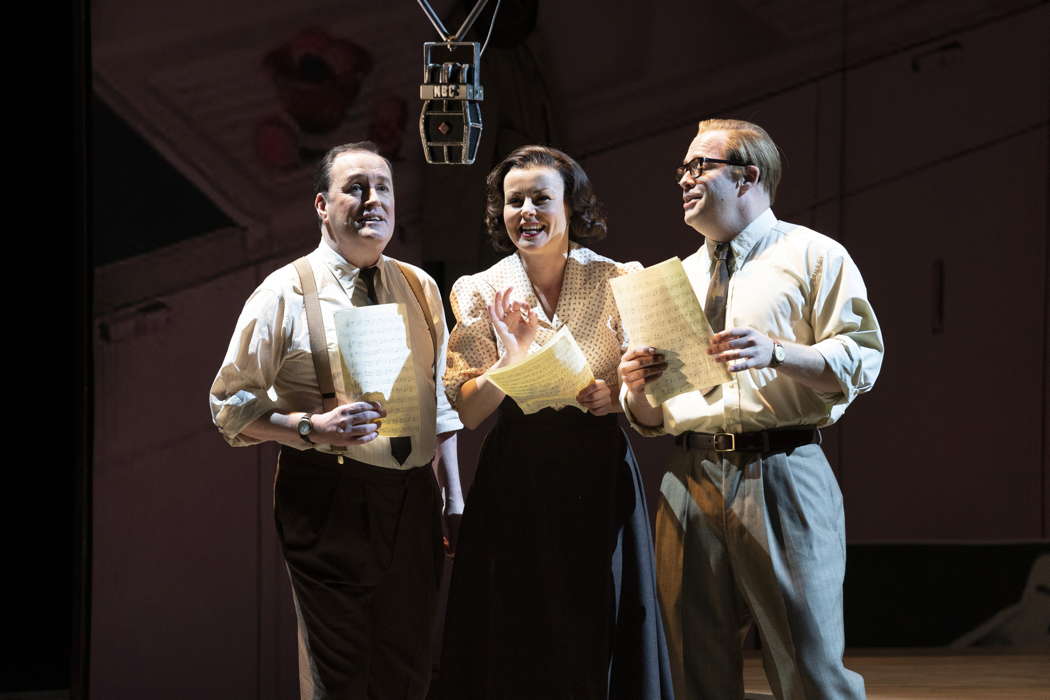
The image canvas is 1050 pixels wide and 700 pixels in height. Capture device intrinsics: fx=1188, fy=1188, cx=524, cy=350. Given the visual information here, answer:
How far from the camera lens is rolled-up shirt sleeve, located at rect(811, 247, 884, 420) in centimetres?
254

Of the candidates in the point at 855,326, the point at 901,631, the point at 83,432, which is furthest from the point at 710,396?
the point at 901,631

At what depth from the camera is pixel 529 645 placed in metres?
2.92

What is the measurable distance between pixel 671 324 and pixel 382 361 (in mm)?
671

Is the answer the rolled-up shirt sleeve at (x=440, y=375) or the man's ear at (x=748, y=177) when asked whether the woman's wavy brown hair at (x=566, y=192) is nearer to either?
the rolled-up shirt sleeve at (x=440, y=375)

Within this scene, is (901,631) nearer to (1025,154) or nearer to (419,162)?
(1025,154)

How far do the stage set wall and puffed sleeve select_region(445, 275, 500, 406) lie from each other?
1311mm

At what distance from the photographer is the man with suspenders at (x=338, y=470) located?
9.35ft

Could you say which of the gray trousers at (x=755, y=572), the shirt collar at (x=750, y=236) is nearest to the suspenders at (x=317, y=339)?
the gray trousers at (x=755, y=572)

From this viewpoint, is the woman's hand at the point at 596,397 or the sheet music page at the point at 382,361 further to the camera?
the woman's hand at the point at 596,397

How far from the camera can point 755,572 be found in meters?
2.64

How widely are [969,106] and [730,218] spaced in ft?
7.48

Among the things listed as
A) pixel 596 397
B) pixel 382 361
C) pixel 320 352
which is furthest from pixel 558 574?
pixel 320 352

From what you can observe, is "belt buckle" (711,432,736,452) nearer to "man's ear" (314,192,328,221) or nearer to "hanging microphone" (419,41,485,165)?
"hanging microphone" (419,41,485,165)

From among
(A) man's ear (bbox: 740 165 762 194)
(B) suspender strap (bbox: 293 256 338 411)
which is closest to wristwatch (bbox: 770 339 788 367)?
(A) man's ear (bbox: 740 165 762 194)
